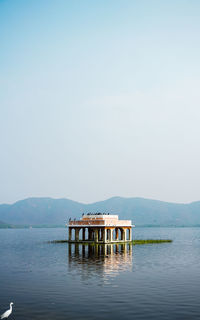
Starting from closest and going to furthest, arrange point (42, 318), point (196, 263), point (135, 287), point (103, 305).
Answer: point (42, 318) → point (103, 305) → point (135, 287) → point (196, 263)

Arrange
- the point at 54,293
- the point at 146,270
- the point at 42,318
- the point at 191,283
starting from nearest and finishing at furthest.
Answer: the point at 42,318 < the point at 54,293 < the point at 191,283 < the point at 146,270

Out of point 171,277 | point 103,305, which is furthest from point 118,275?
point 103,305

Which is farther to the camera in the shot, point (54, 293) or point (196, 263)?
point (196, 263)

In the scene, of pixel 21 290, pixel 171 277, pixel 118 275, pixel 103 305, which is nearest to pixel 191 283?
pixel 171 277

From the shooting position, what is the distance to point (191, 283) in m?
46.9

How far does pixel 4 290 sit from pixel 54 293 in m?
5.49

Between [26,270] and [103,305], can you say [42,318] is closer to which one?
[103,305]

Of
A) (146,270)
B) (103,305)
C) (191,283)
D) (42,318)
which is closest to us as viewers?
(42,318)

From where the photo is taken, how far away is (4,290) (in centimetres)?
4253

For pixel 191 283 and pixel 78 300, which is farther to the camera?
pixel 191 283

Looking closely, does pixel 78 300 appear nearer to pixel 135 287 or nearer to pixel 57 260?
pixel 135 287

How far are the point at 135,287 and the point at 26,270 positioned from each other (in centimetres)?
2007

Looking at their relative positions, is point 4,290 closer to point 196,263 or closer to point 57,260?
point 57,260

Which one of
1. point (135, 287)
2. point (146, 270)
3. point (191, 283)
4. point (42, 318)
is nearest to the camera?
point (42, 318)
